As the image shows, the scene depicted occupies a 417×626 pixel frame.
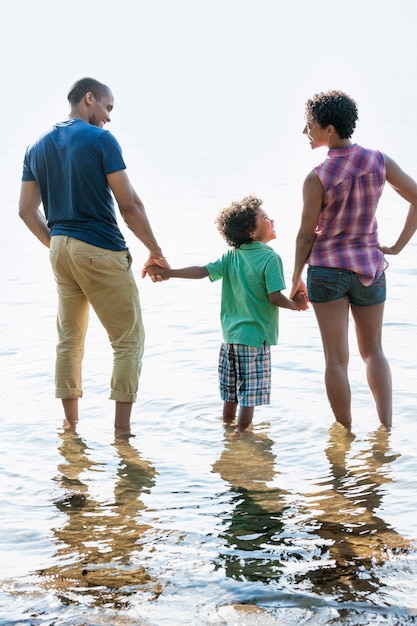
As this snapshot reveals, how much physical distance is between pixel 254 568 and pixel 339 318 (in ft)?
5.57

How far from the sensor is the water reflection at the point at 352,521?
3461 millimetres

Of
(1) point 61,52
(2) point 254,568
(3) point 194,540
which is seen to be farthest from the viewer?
(1) point 61,52

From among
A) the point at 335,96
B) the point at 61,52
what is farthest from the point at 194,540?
the point at 61,52

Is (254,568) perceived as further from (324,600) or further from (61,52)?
(61,52)

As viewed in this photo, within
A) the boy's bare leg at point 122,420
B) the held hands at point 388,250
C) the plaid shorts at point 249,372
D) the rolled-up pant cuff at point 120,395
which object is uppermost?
the held hands at point 388,250

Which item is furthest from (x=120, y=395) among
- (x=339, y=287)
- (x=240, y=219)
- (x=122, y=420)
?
(x=339, y=287)

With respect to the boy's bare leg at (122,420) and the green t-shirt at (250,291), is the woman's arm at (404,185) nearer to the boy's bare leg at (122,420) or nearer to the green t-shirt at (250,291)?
the green t-shirt at (250,291)

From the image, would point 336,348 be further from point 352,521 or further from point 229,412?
point 352,521

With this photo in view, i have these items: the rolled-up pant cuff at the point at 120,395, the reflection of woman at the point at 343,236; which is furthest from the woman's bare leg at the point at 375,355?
the rolled-up pant cuff at the point at 120,395

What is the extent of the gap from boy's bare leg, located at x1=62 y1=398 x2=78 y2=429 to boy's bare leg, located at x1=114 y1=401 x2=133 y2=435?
0.88 ft

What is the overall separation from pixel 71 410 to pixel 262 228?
1.44 m

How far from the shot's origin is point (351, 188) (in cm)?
474

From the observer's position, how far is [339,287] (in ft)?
16.0

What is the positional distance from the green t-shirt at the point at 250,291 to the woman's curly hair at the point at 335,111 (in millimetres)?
700
